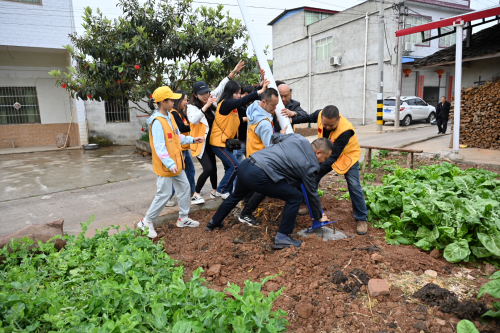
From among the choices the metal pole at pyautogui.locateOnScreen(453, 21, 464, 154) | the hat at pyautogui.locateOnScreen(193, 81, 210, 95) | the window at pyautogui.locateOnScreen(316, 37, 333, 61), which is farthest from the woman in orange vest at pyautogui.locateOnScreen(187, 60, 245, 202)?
the window at pyautogui.locateOnScreen(316, 37, 333, 61)

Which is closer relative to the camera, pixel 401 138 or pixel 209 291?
pixel 209 291

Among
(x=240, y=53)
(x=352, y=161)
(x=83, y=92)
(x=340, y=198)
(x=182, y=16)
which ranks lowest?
Answer: (x=340, y=198)

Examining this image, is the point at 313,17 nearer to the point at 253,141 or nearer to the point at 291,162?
the point at 253,141

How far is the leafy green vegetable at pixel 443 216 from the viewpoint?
3244 mm

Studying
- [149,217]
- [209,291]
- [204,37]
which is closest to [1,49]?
[204,37]

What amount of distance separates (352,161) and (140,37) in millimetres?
7272

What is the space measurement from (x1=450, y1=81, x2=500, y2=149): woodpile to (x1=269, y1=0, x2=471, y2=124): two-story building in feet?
29.4

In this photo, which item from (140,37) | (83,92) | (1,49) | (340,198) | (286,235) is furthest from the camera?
(1,49)

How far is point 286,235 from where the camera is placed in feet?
11.7

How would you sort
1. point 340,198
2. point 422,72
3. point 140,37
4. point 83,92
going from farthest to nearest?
1. point 422,72
2. point 83,92
3. point 140,37
4. point 340,198

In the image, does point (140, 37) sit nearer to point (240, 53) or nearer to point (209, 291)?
point (240, 53)

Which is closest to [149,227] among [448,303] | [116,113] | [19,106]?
[448,303]

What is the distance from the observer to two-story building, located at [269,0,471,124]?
63.5 feet

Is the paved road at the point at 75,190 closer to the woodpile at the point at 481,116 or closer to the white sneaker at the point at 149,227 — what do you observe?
the white sneaker at the point at 149,227
